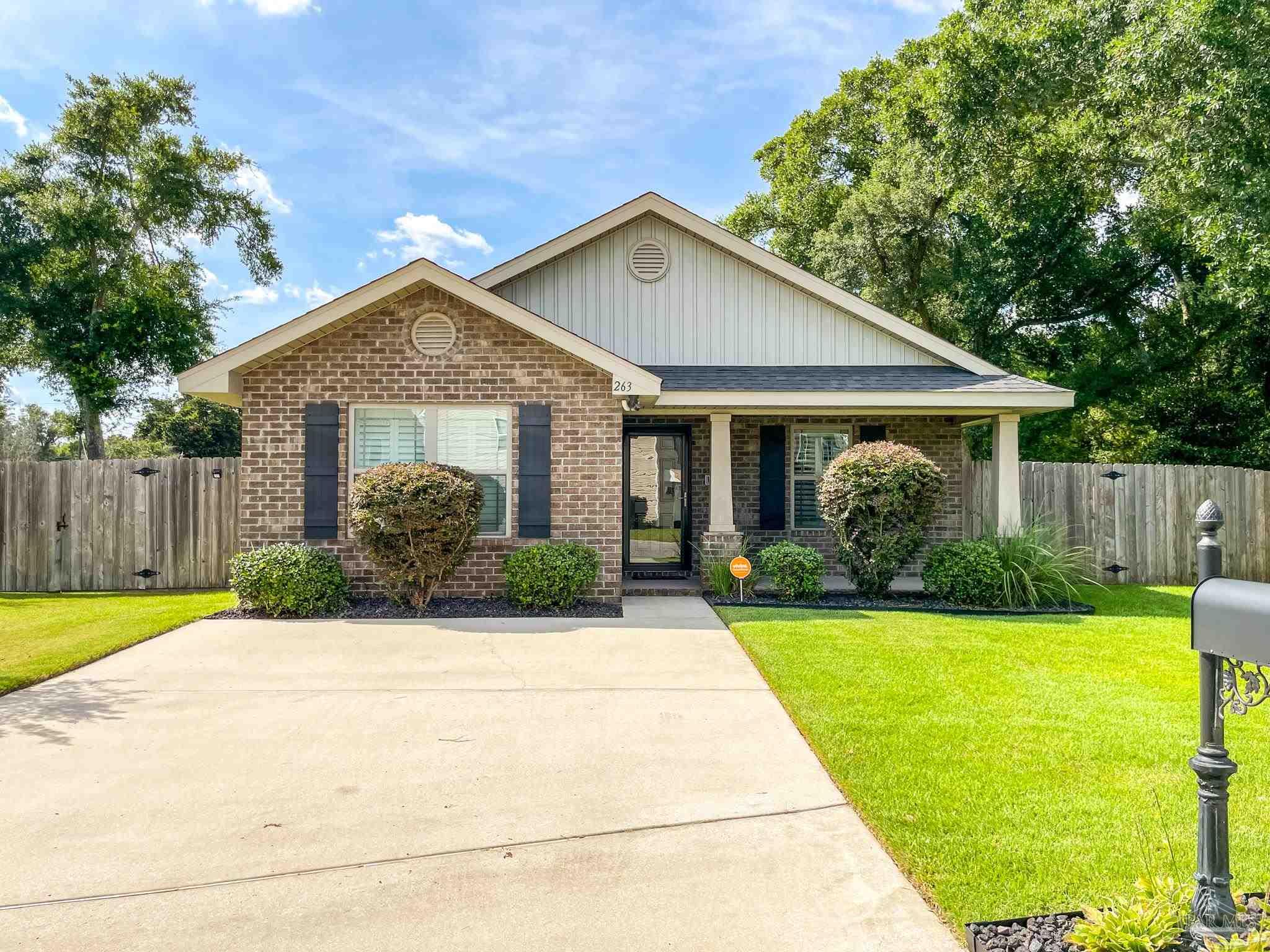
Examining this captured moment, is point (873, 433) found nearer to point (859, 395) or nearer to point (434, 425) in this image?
point (859, 395)

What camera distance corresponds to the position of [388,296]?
845cm

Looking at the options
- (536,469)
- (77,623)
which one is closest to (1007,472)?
(536,469)

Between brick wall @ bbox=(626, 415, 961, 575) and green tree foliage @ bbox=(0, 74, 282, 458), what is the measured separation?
1379 cm

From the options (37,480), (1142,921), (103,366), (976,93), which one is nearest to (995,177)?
(976,93)

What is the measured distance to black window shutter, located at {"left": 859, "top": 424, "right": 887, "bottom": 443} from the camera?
11359 mm

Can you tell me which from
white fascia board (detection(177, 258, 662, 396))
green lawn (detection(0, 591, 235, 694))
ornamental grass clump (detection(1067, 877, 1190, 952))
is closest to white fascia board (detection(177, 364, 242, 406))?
white fascia board (detection(177, 258, 662, 396))

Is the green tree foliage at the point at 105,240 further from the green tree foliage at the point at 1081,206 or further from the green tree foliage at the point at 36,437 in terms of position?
the green tree foliage at the point at 1081,206

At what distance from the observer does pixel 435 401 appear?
8.76 m

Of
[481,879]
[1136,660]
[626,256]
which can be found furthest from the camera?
[626,256]

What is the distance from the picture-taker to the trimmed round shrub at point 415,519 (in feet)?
24.9

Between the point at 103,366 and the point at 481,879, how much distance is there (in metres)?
19.1

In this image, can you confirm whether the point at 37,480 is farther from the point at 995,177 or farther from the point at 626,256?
the point at 995,177

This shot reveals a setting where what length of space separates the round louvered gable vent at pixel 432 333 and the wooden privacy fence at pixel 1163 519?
820 cm

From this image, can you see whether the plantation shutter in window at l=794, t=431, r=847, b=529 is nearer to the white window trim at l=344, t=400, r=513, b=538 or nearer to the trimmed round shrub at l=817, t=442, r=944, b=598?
the trimmed round shrub at l=817, t=442, r=944, b=598
